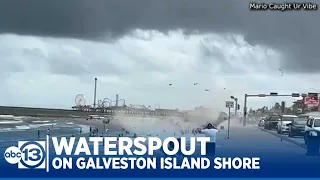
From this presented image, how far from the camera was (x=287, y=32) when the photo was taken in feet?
28.2

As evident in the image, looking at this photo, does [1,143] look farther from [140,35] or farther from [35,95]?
[140,35]

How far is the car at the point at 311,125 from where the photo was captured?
8.64m

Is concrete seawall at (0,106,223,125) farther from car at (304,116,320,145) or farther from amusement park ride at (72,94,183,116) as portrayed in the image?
car at (304,116,320,145)

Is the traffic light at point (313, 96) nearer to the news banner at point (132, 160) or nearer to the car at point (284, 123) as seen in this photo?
the car at point (284, 123)

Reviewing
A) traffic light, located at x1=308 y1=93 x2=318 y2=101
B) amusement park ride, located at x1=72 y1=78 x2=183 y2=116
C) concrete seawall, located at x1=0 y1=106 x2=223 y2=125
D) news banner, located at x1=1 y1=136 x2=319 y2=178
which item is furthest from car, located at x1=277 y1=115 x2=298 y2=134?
amusement park ride, located at x1=72 y1=78 x2=183 y2=116

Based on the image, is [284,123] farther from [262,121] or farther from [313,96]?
[313,96]

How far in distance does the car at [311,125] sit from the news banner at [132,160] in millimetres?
354

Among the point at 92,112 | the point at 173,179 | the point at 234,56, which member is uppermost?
the point at 234,56

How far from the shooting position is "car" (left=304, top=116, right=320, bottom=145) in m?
8.64

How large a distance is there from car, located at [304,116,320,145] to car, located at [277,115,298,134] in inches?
6.3

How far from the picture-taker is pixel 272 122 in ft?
29.2

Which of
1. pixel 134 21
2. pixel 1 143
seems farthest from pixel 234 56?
pixel 1 143

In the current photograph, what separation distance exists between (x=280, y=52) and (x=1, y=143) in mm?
2797

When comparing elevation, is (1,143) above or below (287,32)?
below
